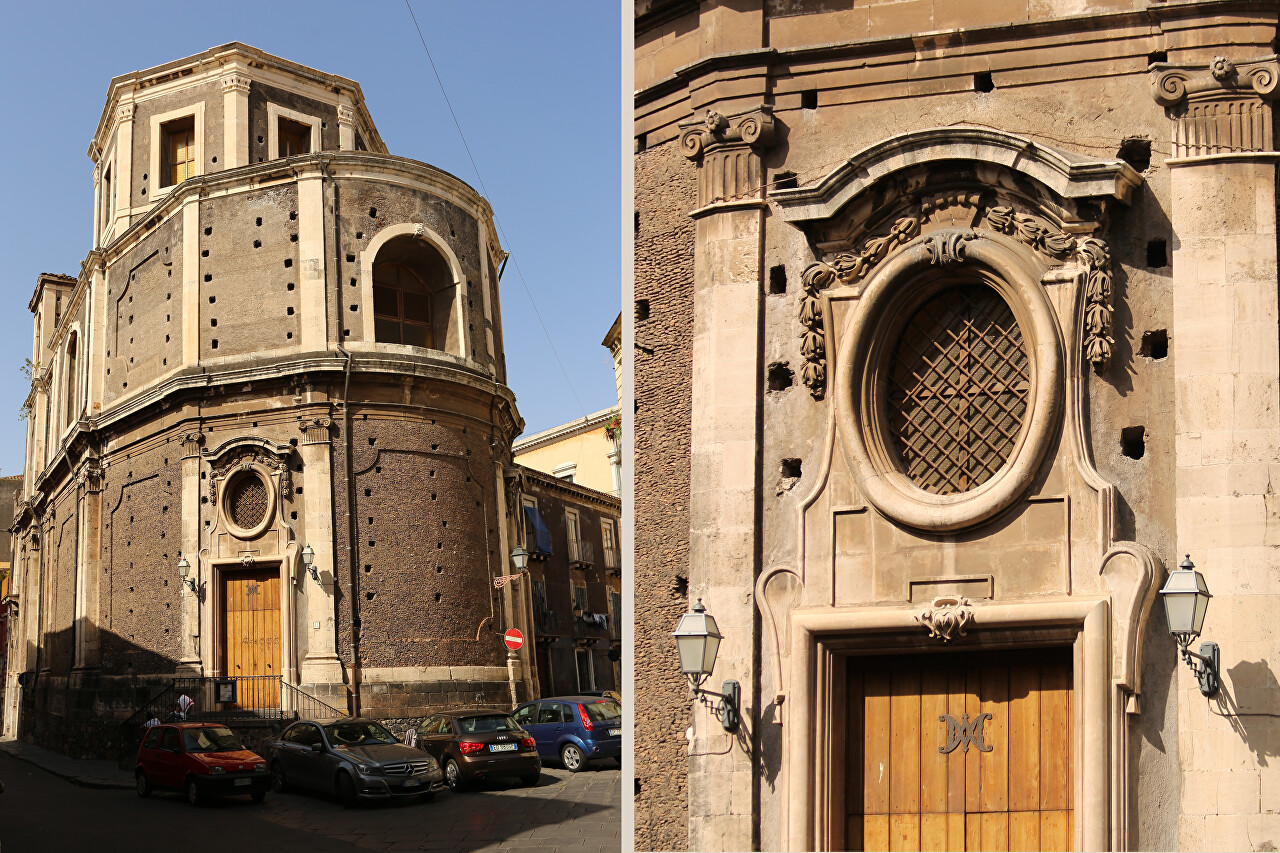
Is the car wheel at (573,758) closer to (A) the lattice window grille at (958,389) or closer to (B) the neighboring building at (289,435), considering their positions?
(B) the neighboring building at (289,435)

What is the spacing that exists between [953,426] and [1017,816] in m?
3.79

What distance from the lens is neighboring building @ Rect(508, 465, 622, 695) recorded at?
157 ft

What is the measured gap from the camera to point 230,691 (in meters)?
29.1

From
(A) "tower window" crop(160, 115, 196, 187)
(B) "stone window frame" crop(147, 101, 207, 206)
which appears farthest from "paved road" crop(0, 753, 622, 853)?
(A) "tower window" crop(160, 115, 196, 187)

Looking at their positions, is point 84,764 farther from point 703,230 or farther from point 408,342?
point 703,230

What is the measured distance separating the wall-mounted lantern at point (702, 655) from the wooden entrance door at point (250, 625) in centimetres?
1782

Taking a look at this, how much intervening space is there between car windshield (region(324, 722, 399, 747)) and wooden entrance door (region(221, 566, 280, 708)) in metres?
7.49

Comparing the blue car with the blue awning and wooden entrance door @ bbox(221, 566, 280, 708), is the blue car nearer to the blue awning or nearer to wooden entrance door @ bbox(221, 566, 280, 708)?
wooden entrance door @ bbox(221, 566, 280, 708)

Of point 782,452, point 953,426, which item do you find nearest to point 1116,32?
point 953,426

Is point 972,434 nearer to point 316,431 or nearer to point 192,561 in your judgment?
point 316,431

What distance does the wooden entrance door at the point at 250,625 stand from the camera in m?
29.9

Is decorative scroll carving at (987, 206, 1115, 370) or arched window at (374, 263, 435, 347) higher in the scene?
arched window at (374, 263, 435, 347)

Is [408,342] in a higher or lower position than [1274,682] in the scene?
higher

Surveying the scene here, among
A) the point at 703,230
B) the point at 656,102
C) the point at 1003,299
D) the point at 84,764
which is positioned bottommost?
the point at 84,764
